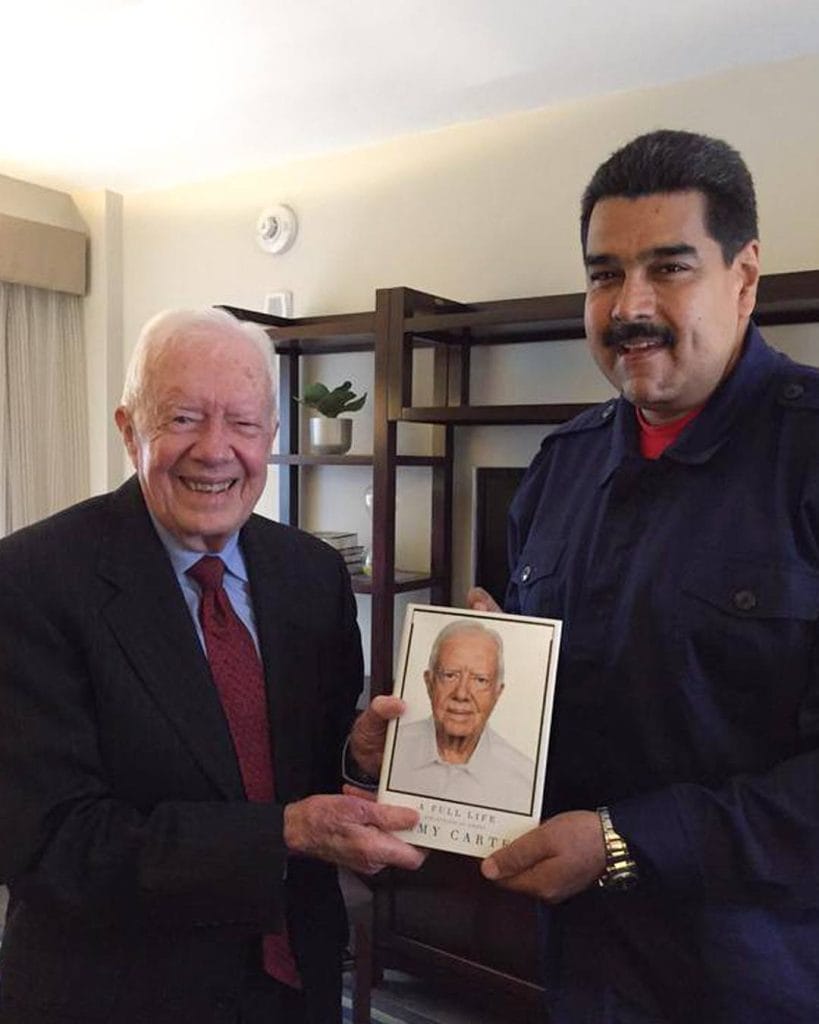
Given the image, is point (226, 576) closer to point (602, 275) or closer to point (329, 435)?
point (602, 275)

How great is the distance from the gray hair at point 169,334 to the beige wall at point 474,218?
5.66 feet

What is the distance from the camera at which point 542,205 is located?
2855 mm

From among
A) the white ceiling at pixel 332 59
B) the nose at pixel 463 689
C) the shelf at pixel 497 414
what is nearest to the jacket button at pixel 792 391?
the nose at pixel 463 689

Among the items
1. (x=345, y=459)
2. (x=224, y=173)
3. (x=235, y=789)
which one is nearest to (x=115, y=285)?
(x=224, y=173)

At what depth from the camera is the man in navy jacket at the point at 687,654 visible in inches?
41.0

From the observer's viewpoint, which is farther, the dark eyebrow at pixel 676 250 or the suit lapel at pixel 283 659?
the suit lapel at pixel 283 659

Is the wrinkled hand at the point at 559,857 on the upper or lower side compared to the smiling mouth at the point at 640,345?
lower

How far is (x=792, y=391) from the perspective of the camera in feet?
3.67

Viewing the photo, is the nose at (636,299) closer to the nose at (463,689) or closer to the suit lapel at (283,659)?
the nose at (463,689)

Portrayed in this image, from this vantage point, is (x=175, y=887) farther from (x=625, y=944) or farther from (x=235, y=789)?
(x=625, y=944)

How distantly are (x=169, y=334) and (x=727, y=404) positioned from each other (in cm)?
70

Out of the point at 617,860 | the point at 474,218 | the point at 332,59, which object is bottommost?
the point at 617,860

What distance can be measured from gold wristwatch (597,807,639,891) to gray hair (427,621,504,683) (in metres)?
0.21

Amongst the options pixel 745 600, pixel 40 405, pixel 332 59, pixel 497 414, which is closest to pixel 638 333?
pixel 745 600
